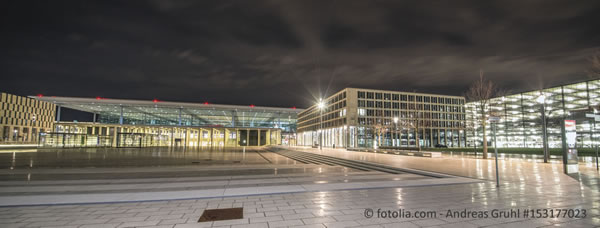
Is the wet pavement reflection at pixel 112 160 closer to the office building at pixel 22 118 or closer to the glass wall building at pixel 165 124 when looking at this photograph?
the glass wall building at pixel 165 124

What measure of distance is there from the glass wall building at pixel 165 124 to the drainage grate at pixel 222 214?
54535 mm

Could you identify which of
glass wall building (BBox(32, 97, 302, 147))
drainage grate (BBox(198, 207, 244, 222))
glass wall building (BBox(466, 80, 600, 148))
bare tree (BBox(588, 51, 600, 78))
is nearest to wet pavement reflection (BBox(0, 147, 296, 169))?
drainage grate (BBox(198, 207, 244, 222))

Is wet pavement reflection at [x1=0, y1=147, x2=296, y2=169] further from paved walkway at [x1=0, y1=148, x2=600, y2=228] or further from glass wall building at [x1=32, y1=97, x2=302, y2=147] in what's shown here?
→ glass wall building at [x1=32, y1=97, x2=302, y2=147]

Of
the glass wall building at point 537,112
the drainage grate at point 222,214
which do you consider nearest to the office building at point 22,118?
the drainage grate at point 222,214

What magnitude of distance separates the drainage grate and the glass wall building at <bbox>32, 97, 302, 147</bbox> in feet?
179

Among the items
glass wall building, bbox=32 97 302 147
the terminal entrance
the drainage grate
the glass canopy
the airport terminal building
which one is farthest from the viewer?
the airport terminal building

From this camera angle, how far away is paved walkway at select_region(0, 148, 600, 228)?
17.0 ft

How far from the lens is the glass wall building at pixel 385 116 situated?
71.6 m

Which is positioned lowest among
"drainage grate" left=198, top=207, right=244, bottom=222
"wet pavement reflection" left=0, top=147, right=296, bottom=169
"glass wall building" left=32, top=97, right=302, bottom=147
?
"wet pavement reflection" left=0, top=147, right=296, bottom=169

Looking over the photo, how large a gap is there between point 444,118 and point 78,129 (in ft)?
329

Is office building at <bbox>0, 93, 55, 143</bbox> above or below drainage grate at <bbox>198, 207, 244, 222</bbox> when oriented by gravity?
above

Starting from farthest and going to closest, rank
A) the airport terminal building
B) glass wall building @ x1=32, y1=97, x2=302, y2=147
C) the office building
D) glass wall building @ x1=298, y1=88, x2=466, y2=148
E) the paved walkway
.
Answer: the office building < glass wall building @ x1=298, y1=88, x2=466, y2=148 < the airport terminal building < glass wall building @ x1=32, y1=97, x2=302, y2=147 < the paved walkway

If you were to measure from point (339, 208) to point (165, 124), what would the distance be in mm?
70004

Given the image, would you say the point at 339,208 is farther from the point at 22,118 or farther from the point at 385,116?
the point at 22,118
